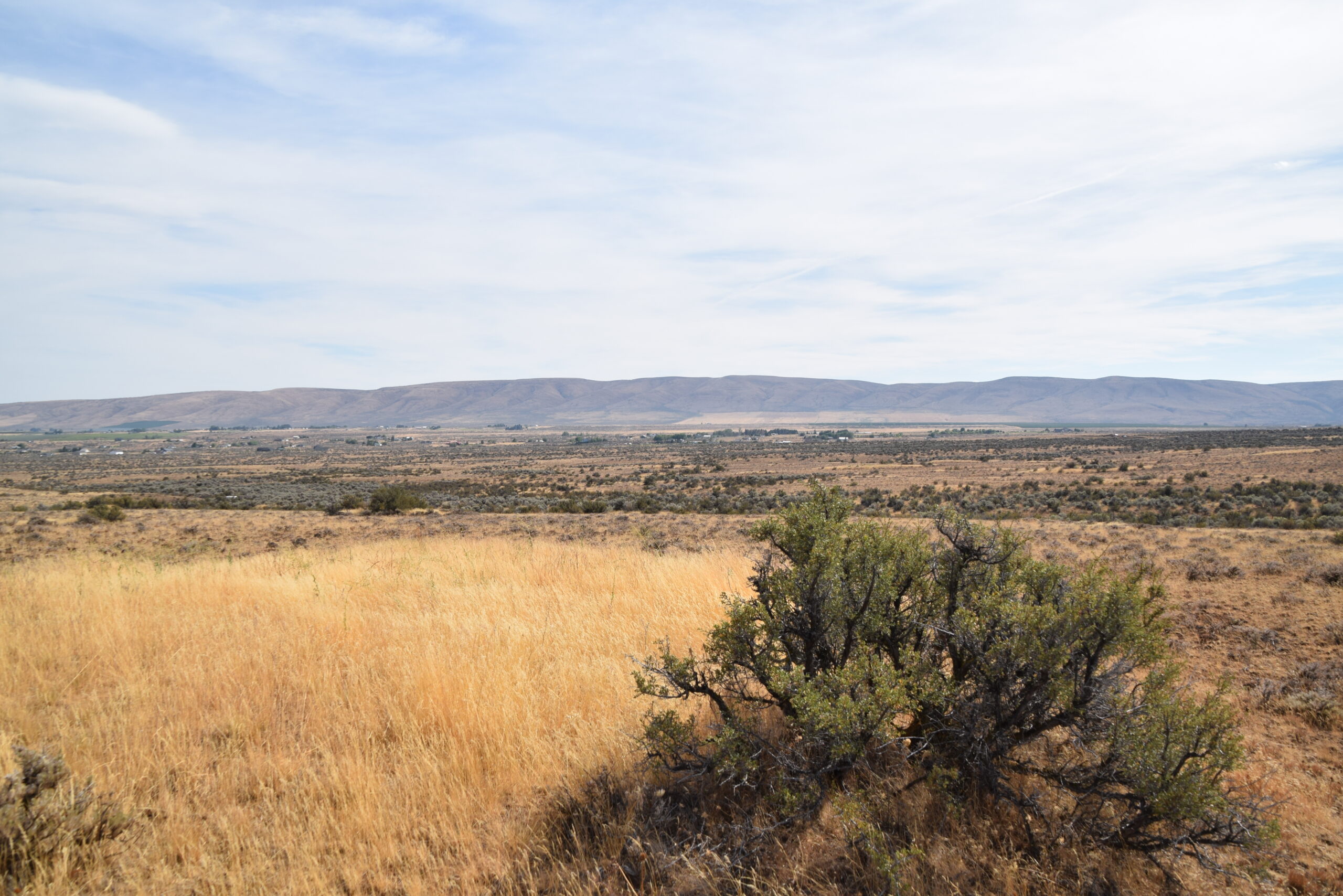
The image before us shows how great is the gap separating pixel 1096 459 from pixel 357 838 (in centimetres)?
6630

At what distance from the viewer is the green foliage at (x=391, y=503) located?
2705cm

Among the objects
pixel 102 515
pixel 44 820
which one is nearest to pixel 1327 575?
pixel 44 820

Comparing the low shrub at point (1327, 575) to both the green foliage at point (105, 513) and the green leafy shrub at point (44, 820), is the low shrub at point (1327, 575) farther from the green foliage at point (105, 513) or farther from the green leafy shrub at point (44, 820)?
the green foliage at point (105, 513)

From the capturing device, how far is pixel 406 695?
4.33 metres

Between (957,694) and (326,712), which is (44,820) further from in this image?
(957,694)

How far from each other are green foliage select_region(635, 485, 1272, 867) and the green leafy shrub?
8.70 feet

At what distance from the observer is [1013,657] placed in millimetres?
2885

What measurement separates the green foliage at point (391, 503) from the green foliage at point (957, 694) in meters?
26.2

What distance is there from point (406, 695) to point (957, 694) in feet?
11.2

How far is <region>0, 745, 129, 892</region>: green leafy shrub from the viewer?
2.86 meters

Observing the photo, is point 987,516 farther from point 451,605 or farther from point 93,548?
point 93,548

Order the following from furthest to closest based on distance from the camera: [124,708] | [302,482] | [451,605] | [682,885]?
[302,482] < [451,605] < [124,708] < [682,885]

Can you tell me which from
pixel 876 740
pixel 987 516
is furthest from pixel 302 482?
pixel 876 740

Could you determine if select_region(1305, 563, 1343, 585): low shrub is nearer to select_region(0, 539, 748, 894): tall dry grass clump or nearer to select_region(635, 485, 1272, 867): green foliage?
select_region(635, 485, 1272, 867): green foliage
